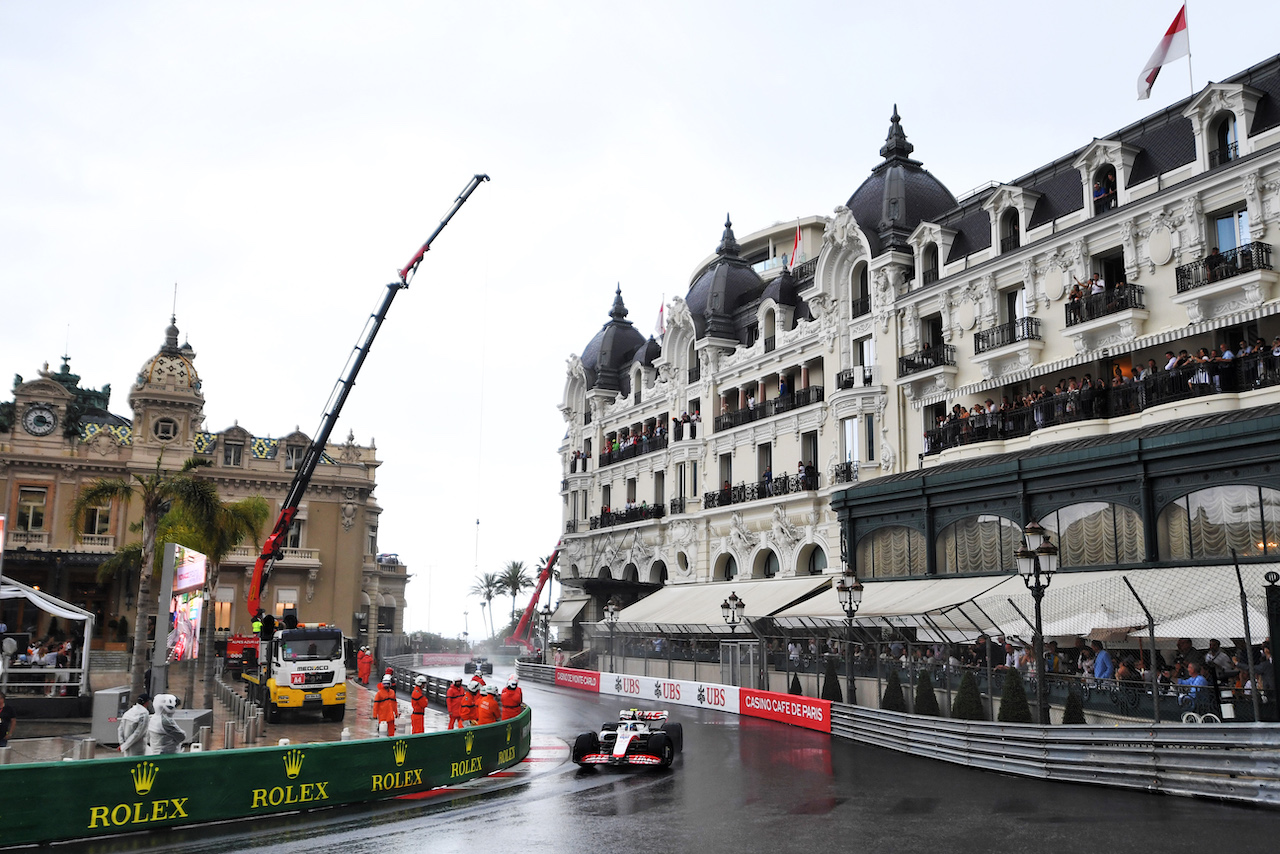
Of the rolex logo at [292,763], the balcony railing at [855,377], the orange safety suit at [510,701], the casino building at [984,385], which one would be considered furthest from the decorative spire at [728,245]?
the rolex logo at [292,763]

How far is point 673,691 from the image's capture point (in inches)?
1506

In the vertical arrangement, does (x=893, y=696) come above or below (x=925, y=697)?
below

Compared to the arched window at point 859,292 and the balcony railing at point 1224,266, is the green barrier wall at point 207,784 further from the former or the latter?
the arched window at point 859,292

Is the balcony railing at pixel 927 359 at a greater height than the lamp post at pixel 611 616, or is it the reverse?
the balcony railing at pixel 927 359

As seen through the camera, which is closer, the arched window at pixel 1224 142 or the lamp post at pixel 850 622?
the arched window at pixel 1224 142

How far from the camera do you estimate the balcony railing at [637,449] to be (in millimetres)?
53000

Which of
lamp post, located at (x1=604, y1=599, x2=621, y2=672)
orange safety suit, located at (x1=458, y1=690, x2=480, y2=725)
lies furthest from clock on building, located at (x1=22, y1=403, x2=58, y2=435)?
orange safety suit, located at (x1=458, y1=690, x2=480, y2=725)

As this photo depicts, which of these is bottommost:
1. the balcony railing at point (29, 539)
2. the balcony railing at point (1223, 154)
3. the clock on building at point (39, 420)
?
the balcony railing at point (29, 539)

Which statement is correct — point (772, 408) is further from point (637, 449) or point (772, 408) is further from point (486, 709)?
point (486, 709)

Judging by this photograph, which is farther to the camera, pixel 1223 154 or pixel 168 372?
pixel 168 372

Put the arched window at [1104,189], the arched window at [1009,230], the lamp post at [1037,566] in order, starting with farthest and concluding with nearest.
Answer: the arched window at [1009,230] → the arched window at [1104,189] → the lamp post at [1037,566]

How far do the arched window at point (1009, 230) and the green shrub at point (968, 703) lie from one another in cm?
1619

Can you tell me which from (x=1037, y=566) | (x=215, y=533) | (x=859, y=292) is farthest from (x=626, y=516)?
(x=1037, y=566)

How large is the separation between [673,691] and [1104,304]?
64.0ft
